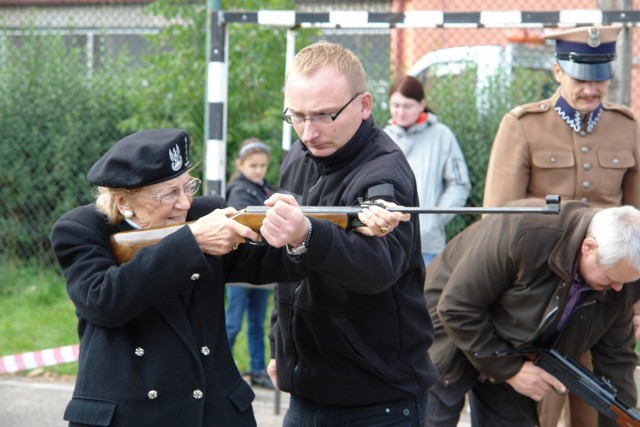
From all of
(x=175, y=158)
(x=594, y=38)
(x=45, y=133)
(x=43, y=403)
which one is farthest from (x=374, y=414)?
(x=45, y=133)

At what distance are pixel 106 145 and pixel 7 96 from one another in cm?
102

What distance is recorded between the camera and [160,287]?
9.74 feet

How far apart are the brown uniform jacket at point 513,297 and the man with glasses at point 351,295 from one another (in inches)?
→ 30.4

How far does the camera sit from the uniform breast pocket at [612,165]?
5.22 meters

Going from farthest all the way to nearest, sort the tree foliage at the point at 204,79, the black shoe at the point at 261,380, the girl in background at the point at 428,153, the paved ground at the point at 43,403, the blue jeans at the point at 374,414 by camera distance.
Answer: the tree foliage at the point at 204,79 → the black shoe at the point at 261,380 → the girl in background at the point at 428,153 → the paved ground at the point at 43,403 → the blue jeans at the point at 374,414

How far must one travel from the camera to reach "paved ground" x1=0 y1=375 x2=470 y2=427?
20.7ft

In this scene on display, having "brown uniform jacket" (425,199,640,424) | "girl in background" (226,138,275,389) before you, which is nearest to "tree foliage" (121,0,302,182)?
"girl in background" (226,138,275,389)

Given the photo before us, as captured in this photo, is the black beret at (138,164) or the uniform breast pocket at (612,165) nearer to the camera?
the black beret at (138,164)

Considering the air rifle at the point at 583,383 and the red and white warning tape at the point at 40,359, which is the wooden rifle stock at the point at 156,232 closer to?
the air rifle at the point at 583,383

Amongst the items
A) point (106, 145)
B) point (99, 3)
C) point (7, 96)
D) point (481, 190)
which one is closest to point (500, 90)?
point (481, 190)

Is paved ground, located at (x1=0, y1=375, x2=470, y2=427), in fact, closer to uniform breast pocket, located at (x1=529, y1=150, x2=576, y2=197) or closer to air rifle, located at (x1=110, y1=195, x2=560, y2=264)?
uniform breast pocket, located at (x1=529, y1=150, x2=576, y2=197)

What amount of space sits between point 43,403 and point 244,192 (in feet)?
6.28

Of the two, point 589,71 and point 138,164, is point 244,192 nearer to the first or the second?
point 589,71

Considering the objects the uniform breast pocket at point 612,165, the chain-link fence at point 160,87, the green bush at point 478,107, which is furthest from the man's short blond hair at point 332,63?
the green bush at point 478,107
